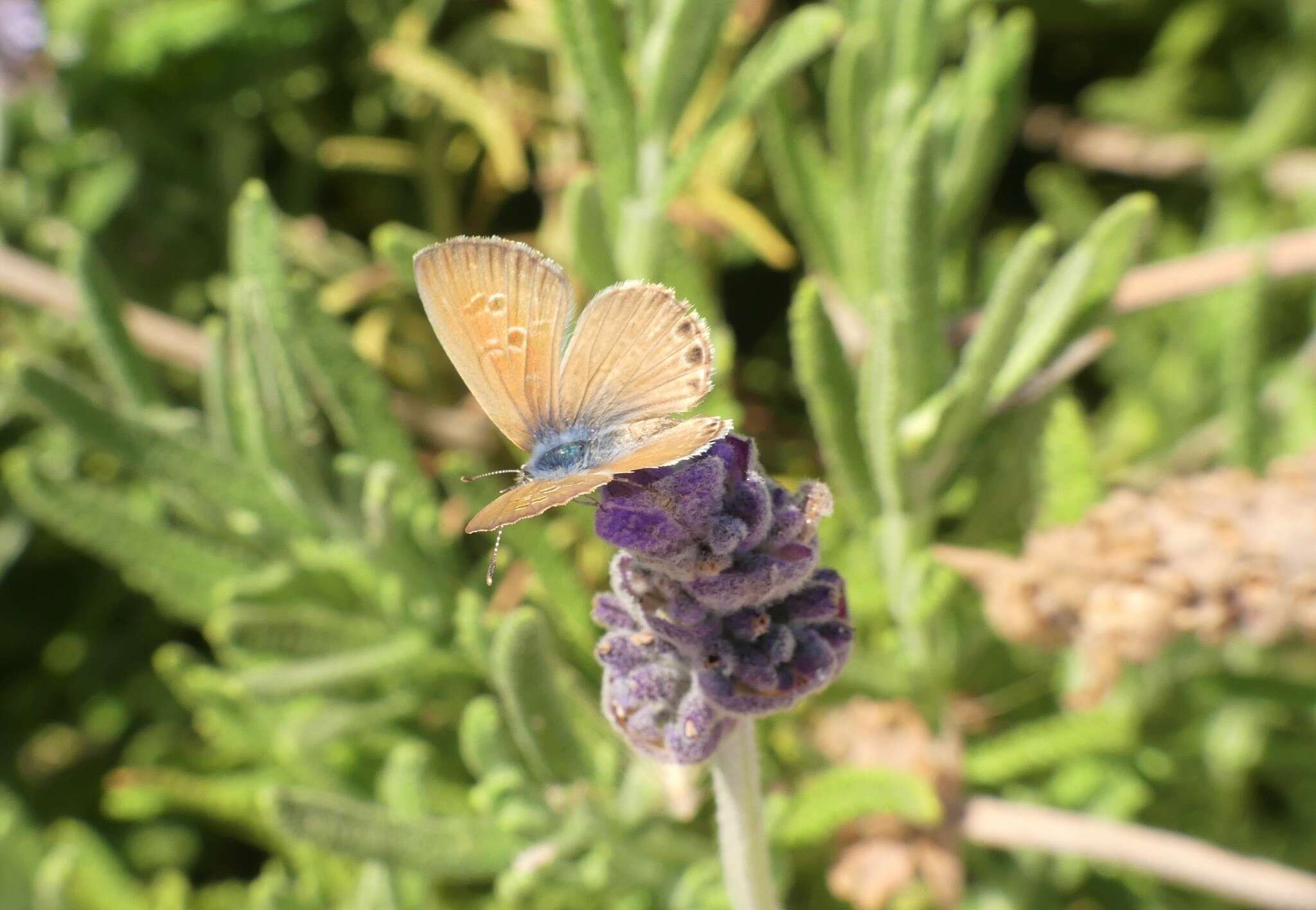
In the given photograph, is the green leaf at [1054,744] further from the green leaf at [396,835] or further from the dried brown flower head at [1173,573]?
the green leaf at [396,835]

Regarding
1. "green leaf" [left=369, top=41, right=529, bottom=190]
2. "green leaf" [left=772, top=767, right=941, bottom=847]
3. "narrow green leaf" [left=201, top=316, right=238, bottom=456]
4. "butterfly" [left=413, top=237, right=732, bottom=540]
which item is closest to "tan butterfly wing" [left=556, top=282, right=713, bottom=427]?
"butterfly" [left=413, top=237, right=732, bottom=540]

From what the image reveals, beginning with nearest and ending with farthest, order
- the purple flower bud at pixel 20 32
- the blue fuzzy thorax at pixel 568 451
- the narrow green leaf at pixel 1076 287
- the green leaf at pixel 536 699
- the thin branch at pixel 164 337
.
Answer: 1. the blue fuzzy thorax at pixel 568 451
2. the green leaf at pixel 536 699
3. the narrow green leaf at pixel 1076 287
4. the thin branch at pixel 164 337
5. the purple flower bud at pixel 20 32

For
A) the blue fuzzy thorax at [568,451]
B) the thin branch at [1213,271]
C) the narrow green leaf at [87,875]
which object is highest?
the blue fuzzy thorax at [568,451]

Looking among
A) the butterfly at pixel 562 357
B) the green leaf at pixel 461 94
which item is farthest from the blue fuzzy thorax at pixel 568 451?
the green leaf at pixel 461 94

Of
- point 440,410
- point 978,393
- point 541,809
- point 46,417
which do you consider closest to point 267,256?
point 46,417

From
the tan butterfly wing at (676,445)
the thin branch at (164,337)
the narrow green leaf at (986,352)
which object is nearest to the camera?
the tan butterfly wing at (676,445)
